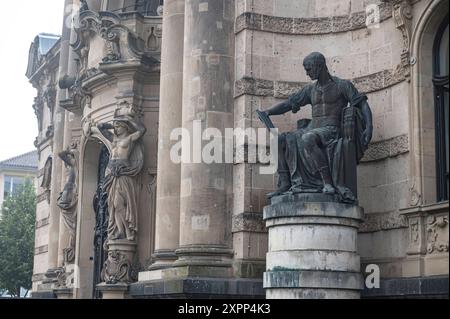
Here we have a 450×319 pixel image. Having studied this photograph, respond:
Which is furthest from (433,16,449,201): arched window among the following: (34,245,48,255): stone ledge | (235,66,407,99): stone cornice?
(34,245,48,255): stone ledge

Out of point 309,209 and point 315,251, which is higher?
point 309,209

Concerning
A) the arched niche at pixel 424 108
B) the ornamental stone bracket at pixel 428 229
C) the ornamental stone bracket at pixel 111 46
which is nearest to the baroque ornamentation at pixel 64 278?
the ornamental stone bracket at pixel 111 46

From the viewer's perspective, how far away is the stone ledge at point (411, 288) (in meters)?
12.1

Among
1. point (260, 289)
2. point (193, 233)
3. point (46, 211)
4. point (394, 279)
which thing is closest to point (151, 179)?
point (193, 233)

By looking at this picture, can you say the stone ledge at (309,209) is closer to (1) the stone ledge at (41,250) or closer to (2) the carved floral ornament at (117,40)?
(2) the carved floral ornament at (117,40)

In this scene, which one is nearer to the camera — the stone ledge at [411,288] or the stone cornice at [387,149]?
the stone ledge at [411,288]

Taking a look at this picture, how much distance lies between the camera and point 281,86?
15.2m

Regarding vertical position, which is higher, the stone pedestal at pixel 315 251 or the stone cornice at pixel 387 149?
the stone cornice at pixel 387 149

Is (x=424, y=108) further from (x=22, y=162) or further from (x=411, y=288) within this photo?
(x=22, y=162)

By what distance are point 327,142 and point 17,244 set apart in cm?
2694

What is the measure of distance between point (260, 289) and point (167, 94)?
13.7 ft

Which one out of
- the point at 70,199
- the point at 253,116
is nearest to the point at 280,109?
the point at 253,116

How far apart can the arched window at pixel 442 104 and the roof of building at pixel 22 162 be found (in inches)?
2209

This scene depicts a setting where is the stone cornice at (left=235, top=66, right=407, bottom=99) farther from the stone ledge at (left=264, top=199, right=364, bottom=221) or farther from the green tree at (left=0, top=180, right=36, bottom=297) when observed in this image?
the green tree at (left=0, top=180, right=36, bottom=297)
